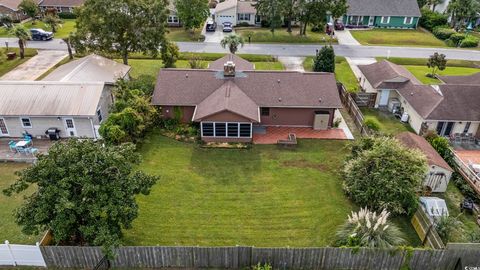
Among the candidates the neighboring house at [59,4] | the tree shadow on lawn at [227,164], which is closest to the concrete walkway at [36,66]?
the neighboring house at [59,4]

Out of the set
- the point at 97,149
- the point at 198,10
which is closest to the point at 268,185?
the point at 97,149

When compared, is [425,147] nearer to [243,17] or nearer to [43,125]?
[43,125]

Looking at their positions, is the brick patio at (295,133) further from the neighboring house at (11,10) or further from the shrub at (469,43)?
the neighboring house at (11,10)

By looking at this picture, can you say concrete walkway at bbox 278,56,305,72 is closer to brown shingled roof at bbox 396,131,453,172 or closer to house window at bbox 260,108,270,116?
house window at bbox 260,108,270,116

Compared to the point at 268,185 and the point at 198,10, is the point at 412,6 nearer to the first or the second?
the point at 198,10

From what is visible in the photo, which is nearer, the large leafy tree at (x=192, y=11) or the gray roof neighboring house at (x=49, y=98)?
the gray roof neighboring house at (x=49, y=98)

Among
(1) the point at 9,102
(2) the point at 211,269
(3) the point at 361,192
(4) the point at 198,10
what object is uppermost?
(4) the point at 198,10
